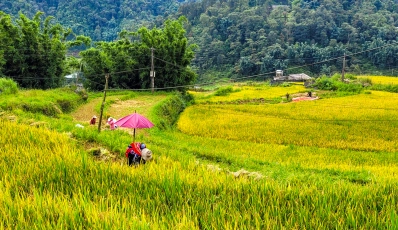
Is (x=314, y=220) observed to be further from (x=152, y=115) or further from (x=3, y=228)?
(x=152, y=115)

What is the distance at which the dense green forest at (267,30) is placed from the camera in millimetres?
53688

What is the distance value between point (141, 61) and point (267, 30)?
4567cm

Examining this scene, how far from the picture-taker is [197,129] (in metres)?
14.4

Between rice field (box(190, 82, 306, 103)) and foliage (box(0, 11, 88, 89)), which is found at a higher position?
foliage (box(0, 11, 88, 89))

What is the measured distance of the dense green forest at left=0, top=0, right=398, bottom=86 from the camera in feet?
176

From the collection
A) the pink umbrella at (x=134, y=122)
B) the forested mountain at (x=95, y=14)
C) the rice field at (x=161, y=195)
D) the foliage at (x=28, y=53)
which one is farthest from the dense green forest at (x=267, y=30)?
the rice field at (x=161, y=195)

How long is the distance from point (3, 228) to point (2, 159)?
2.47m

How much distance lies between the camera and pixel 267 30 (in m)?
64.1

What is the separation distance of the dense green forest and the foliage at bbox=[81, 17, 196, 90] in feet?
99.1

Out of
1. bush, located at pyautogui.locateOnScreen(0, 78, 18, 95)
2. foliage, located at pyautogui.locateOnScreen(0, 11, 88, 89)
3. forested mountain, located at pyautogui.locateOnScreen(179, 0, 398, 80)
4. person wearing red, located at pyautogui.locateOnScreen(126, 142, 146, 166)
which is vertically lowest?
person wearing red, located at pyautogui.locateOnScreen(126, 142, 146, 166)

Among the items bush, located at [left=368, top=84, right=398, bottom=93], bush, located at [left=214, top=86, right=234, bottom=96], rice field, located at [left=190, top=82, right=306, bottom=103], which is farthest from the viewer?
bush, located at [left=214, top=86, right=234, bottom=96]

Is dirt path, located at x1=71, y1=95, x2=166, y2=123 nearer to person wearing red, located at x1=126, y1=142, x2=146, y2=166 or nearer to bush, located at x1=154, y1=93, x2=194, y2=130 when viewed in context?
bush, located at x1=154, y1=93, x2=194, y2=130

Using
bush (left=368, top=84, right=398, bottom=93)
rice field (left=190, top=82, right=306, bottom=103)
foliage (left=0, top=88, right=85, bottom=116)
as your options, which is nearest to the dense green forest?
bush (left=368, top=84, right=398, bottom=93)

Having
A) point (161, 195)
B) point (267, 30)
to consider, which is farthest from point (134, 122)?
point (267, 30)
